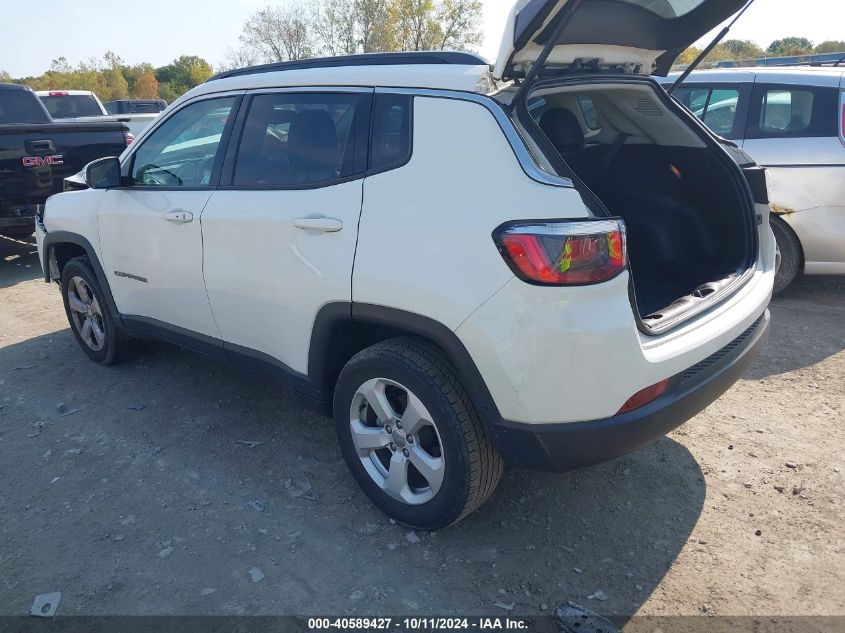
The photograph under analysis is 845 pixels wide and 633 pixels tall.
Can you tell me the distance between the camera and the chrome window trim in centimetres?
227

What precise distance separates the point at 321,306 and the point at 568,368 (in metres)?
1.12

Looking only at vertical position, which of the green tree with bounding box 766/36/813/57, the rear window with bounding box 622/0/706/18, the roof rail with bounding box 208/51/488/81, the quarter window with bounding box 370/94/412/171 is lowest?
the green tree with bounding box 766/36/813/57

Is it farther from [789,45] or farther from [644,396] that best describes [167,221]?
[789,45]

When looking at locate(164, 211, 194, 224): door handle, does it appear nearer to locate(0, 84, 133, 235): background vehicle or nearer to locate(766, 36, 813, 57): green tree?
locate(0, 84, 133, 235): background vehicle

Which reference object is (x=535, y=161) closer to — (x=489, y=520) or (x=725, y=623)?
(x=489, y=520)

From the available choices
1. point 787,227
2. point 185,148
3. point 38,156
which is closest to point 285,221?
point 185,148

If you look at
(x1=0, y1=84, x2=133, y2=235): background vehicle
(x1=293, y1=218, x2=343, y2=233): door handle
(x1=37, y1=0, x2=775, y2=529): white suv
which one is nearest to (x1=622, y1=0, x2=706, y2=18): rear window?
(x1=37, y1=0, x2=775, y2=529): white suv

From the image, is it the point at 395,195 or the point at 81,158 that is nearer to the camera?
the point at 395,195

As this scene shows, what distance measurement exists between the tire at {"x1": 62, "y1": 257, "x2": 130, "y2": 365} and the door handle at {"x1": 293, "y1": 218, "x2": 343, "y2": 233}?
206cm

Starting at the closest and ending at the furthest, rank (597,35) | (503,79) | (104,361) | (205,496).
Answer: (503,79) → (597,35) → (205,496) → (104,361)

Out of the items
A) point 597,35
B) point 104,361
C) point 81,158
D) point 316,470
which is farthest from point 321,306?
point 81,158

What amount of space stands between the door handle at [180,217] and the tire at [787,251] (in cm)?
437

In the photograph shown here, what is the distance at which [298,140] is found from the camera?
10.1ft

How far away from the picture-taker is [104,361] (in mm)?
4602
